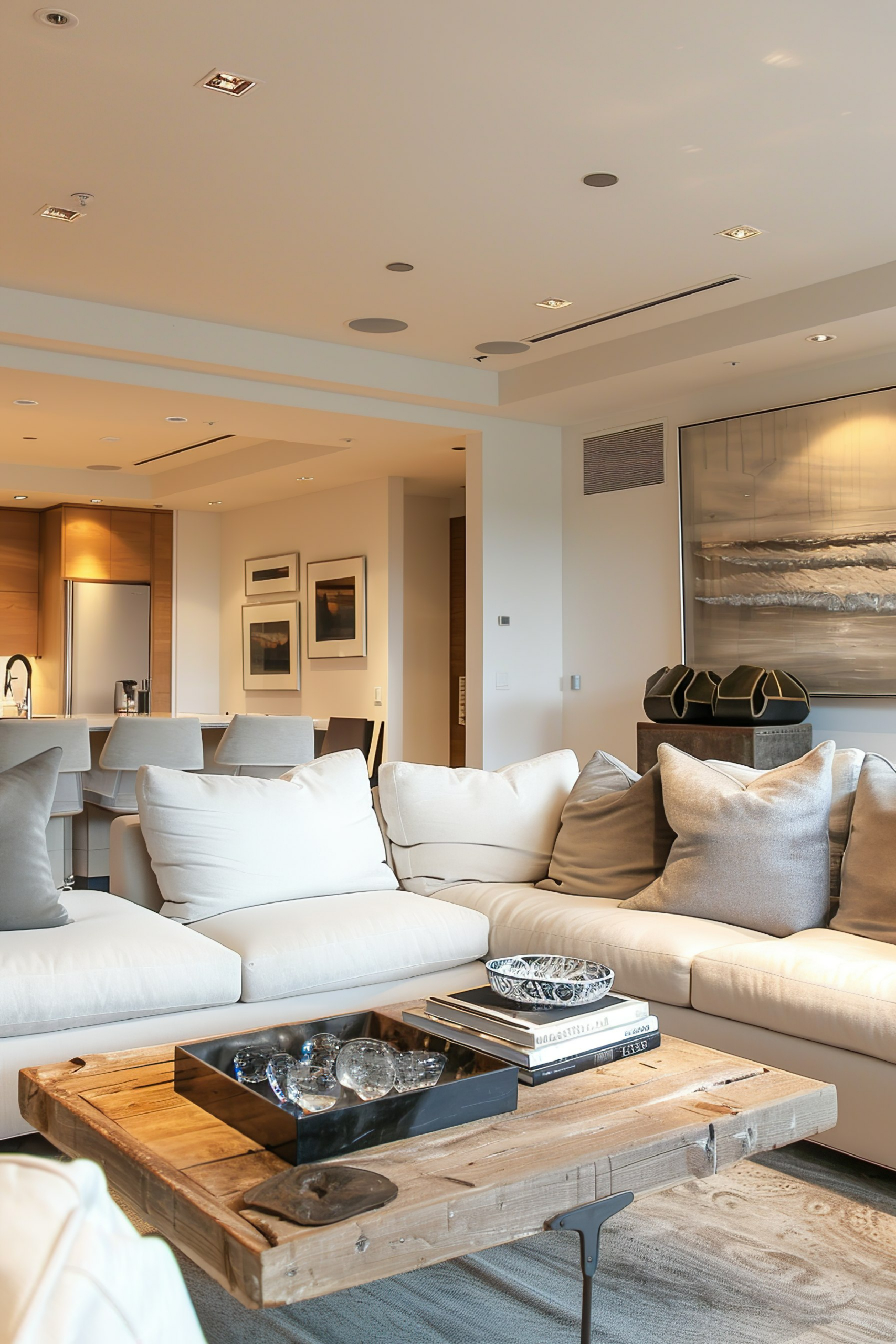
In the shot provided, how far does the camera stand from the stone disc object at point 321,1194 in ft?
→ 4.47

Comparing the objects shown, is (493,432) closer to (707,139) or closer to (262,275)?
(262,275)

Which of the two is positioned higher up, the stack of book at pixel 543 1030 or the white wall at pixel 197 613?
the white wall at pixel 197 613

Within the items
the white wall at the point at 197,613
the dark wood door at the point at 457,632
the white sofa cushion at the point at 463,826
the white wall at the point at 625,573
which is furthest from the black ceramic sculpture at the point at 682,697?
the white wall at the point at 197,613

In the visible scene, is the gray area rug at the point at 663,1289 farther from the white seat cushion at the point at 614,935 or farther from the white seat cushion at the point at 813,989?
the white seat cushion at the point at 614,935

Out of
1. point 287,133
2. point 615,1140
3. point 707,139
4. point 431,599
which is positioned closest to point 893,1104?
point 615,1140

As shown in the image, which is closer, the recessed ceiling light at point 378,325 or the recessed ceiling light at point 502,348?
the recessed ceiling light at point 378,325

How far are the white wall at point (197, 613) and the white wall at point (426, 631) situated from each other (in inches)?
102

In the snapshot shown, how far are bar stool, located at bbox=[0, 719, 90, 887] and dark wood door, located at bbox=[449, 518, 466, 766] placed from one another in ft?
13.6

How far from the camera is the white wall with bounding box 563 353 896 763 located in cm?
648

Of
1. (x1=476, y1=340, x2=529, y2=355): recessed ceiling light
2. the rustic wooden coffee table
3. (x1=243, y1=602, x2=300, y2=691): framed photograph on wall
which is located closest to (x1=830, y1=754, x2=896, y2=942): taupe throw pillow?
the rustic wooden coffee table

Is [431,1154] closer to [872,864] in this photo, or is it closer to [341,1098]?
[341,1098]

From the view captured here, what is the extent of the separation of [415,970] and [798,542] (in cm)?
383

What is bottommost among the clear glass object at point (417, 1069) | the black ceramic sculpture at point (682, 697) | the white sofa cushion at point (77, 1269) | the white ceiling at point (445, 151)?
the clear glass object at point (417, 1069)

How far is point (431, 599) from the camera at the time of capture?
8.99 metres
